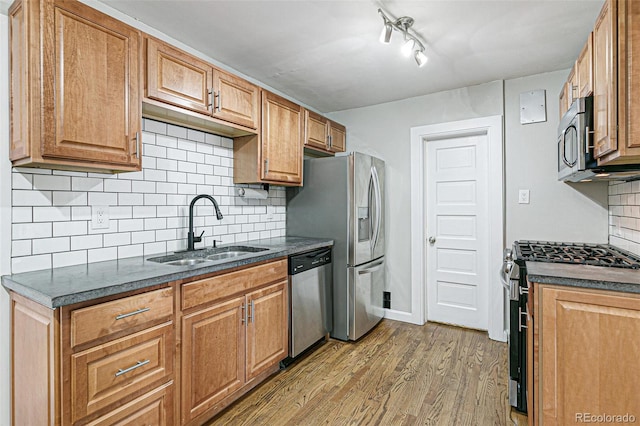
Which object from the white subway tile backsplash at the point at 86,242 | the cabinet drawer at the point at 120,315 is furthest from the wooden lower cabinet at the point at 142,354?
the white subway tile backsplash at the point at 86,242

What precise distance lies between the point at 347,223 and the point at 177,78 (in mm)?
1761

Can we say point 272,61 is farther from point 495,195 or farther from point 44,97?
point 495,195

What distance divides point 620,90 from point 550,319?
110 cm

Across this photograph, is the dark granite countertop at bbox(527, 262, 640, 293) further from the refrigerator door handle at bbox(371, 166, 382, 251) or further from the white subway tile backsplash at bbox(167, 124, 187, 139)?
the white subway tile backsplash at bbox(167, 124, 187, 139)

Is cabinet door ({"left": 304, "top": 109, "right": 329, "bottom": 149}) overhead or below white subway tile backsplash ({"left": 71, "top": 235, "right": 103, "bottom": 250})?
overhead

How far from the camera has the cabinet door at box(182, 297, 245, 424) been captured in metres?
1.76

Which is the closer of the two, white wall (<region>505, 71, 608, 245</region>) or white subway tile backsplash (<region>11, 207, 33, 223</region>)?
white subway tile backsplash (<region>11, 207, 33, 223</region>)

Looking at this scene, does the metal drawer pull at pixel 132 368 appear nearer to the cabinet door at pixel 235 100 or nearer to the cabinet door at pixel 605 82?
the cabinet door at pixel 235 100

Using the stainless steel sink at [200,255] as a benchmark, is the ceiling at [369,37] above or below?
above

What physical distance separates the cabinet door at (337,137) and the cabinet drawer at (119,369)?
2.58m

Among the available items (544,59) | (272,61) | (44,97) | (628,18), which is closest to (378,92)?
(272,61)

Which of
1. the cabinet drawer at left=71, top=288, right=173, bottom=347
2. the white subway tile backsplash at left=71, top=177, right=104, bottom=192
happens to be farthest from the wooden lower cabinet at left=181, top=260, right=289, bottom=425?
the white subway tile backsplash at left=71, top=177, right=104, bottom=192

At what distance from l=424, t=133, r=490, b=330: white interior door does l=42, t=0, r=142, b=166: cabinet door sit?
2.87 metres

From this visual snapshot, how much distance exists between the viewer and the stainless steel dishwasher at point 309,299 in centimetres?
258
